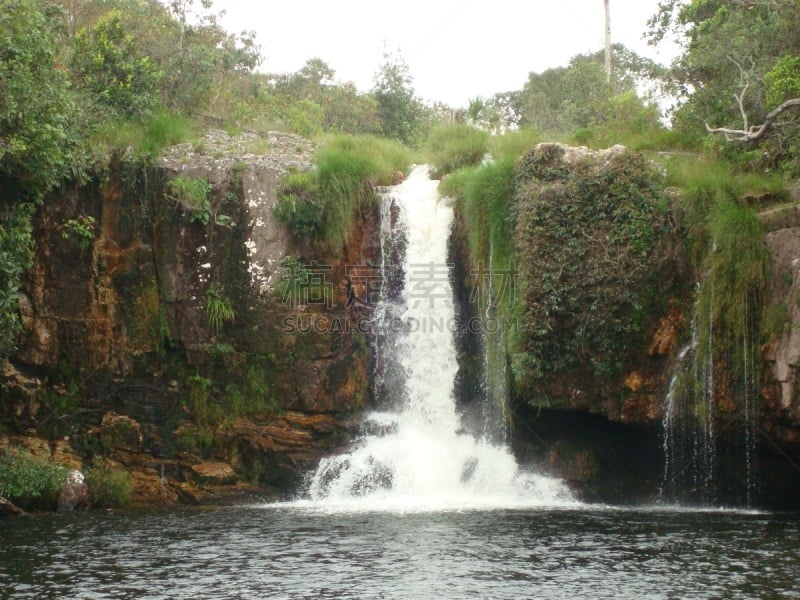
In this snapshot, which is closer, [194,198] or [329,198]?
[194,198]

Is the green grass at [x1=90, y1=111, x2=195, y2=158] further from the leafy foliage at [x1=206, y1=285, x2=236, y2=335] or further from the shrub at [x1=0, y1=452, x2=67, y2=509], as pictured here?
the shrub at [x1=0, y1=452, x2=67, y2=509]

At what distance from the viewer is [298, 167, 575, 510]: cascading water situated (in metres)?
18.0

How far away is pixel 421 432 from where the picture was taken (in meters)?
19.3

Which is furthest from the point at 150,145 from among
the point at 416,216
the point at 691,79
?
the point at 691,79

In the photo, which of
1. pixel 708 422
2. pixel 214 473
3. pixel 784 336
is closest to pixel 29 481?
pixel 214 473

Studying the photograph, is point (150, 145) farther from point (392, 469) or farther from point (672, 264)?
point (672, 264)

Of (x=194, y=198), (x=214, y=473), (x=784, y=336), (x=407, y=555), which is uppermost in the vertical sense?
(x=194, y=198)

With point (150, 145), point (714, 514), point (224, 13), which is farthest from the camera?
point (224, 13)

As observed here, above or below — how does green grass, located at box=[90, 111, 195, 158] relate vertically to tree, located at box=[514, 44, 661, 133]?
below

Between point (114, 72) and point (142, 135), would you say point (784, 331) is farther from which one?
point (114, 72)

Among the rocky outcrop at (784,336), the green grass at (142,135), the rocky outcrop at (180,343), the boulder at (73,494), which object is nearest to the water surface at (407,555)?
the boulder at (73,494)

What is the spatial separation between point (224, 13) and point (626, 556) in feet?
75.7

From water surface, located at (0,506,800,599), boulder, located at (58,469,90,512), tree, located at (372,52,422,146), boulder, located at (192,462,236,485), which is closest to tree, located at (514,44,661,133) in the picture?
tree, located at (372,52,422,146)

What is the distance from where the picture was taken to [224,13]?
29781mm
